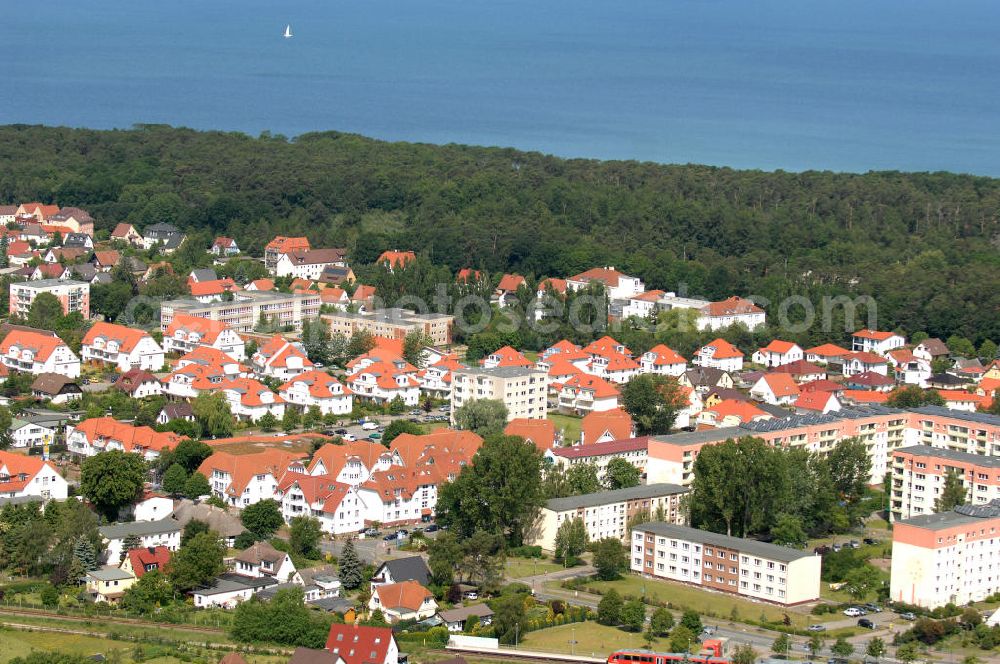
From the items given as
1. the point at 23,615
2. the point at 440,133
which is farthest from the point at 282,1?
the point at 23,615

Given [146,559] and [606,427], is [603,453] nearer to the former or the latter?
[606,427]

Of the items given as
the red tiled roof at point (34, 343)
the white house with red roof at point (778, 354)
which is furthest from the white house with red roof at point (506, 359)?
the red tiled roof at point (34, 343)

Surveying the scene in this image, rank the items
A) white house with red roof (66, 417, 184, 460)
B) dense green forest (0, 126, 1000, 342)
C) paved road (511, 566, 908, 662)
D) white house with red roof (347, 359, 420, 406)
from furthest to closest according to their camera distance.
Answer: dense green forest (0, 126, 1000, 342), white house with red roof (347, 359, 420, 406), white house with red roof (66, 417, 184, 460), paved road (511, 566, 908, 662)

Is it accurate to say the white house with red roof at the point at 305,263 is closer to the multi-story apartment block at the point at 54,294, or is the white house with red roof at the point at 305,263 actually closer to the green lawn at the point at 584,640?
the multi-story apartment block at the point at 54,294

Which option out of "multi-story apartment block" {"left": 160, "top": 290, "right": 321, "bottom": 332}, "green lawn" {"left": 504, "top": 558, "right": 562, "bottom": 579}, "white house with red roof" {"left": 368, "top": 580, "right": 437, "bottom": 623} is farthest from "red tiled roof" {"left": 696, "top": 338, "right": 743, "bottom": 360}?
"white house with red roof" {"left": 368, "top": 580, "right": 437, "bottom": 623}

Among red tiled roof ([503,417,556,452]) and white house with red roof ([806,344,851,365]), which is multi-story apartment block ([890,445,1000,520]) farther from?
white house with red roof ([806,344,851,365])

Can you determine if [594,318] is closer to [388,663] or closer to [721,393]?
[721,393]
